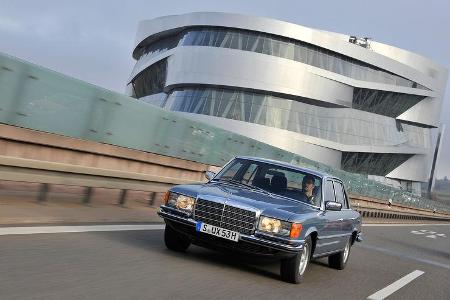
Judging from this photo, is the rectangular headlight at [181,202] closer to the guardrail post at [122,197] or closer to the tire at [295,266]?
the tire at [295,266]

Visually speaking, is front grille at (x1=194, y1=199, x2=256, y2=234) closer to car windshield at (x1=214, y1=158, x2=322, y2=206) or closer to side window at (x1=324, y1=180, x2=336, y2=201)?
car windshield at (x1=214, y1=158, x2=322, y2=206)

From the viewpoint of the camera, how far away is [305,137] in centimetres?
6644

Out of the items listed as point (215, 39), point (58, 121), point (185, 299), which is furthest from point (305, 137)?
point (185, 299)

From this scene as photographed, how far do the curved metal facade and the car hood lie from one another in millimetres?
54543

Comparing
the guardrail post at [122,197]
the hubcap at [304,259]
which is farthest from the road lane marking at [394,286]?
the guardrail post at [122,197]

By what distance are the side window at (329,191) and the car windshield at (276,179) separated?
0.16m

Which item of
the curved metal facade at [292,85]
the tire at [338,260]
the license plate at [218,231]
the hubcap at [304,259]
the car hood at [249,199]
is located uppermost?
the curved metal facade at [292,85]

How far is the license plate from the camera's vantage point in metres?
7.24

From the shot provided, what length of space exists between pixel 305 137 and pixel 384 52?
68.0ft

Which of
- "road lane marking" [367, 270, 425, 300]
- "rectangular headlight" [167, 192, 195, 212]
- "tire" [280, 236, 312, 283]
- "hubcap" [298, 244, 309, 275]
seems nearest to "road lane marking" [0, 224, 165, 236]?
"rectangular headlight" [167, 192, 195, 212]

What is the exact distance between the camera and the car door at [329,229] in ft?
27.0

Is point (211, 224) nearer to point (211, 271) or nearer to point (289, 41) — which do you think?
point (211, 271)

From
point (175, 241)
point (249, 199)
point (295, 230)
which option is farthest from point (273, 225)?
point (175, 241)

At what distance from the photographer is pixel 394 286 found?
9.05 meters
